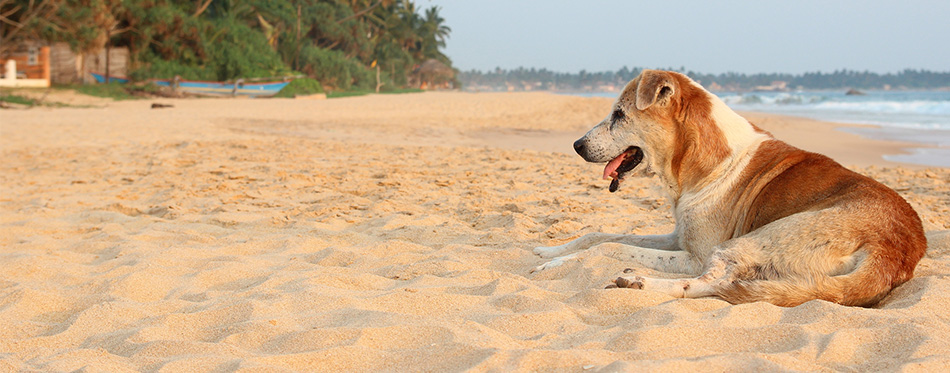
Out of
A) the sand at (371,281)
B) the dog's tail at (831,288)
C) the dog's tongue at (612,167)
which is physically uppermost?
the dog's tongue at (612,167)

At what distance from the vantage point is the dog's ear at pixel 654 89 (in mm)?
4262

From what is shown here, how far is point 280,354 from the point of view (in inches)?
111

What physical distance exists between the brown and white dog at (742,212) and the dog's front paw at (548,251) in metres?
0.01

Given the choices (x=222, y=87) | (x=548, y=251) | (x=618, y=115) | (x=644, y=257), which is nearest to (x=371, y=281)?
(x=548, y=251)

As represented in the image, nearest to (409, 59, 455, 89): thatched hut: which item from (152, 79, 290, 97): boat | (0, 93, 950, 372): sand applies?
(152, 79, 290, 97): boat

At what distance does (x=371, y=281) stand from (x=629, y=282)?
1515 mm

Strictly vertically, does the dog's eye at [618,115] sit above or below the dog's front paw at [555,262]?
above

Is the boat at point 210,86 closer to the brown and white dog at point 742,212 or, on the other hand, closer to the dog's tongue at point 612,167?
the dog's tongue at point 612,167

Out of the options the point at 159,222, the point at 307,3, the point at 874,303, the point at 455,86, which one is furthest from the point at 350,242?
the point at 455,86

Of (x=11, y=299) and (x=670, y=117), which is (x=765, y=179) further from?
(x=11, y=299)

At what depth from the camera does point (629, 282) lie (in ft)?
12.2

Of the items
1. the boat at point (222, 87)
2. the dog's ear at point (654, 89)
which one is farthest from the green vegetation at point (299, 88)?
the dog's ear at point (654, 89)

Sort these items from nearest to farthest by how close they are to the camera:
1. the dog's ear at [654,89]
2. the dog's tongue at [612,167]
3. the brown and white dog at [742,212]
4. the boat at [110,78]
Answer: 1. the brown and white dog at [742,212]
2. the dog's ear at [654,89]
3. the dog's tongue at [612,167]
4. the boat at [110,78]

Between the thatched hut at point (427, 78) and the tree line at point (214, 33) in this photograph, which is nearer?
the tree line at point (214, 33)
